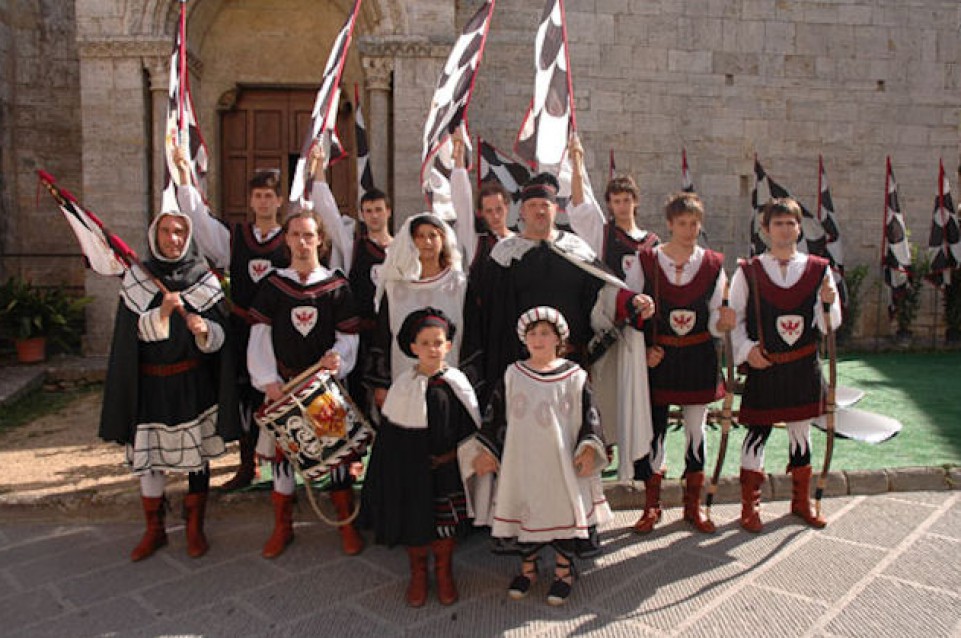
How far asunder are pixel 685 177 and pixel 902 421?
4.28 m

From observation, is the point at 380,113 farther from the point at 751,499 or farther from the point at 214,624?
the point at 214,624

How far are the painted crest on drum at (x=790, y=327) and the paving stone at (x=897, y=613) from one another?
130cm

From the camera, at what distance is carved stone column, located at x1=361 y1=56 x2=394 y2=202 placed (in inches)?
323

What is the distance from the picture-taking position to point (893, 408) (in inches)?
264

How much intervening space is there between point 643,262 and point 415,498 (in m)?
1.81

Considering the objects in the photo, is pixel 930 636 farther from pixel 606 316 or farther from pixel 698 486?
pixel 606 316

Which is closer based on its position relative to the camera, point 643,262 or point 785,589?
point 785,589

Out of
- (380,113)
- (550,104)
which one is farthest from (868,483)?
(380,113)

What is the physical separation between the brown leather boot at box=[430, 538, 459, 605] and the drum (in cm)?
67

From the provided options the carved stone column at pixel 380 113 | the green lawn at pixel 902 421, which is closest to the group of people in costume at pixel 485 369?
the green lawn at pixel 902 421

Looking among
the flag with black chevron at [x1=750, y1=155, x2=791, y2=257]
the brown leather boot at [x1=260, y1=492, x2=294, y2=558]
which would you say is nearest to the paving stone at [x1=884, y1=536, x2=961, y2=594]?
the brown leather boot at [x1=260, y1=492, x2=294, y2=558]

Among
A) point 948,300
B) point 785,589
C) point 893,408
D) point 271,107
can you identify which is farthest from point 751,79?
point 785,589

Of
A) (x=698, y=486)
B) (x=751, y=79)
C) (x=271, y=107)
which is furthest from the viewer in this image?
(x=751, y=79)

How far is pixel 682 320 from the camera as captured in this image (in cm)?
389
